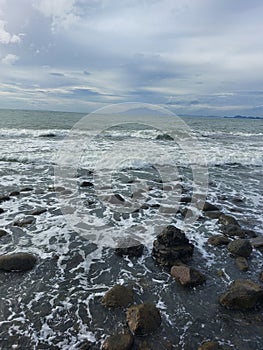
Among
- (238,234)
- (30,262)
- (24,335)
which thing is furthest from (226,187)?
(24,335)

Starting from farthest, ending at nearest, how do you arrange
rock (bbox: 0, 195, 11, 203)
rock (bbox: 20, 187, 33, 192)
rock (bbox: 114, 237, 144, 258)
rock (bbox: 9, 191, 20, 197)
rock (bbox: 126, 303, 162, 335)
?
rock (bbox: 20, 187, 33, 192) < rock (bbox: 9, 191, 20, 197) < rock (bbox: 0, 195, 11, 203) < rock (bbox: 114, 237, 144, 258) < rock (bbox: 126, 303, 162, 335)

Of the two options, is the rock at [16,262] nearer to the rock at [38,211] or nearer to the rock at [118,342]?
the rock at [118,342]

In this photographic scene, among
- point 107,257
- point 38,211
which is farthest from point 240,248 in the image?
point 38,211

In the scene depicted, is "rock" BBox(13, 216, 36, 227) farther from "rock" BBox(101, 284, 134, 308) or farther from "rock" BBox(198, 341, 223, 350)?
"rock" BBox(198, 341, 223, 350)

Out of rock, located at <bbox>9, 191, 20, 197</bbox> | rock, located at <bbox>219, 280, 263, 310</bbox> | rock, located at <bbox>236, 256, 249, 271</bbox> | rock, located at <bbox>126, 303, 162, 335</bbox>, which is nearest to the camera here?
rock, located at <bbox>126, 303, 162, 335</bbox>

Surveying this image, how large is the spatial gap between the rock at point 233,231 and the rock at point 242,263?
1.05m

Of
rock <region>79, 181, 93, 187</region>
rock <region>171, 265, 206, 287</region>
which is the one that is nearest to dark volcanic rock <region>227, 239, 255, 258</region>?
rock <region>171, 265, 206, 287</region>

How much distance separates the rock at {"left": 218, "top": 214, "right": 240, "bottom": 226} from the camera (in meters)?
7.24

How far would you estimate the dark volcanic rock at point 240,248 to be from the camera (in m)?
5.68

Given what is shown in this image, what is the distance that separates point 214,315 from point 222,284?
85 cm

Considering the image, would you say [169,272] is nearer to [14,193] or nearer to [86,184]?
[14,193]

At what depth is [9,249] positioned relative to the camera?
5.55m

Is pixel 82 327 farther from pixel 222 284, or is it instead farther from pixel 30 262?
pixel 222 284

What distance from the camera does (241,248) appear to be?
225 inches
